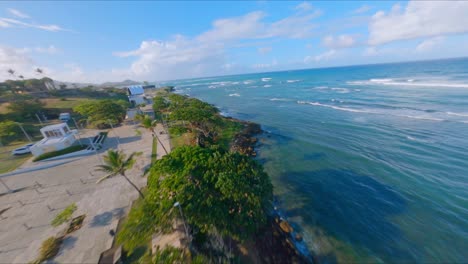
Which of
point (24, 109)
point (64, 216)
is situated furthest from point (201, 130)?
point (24, 109)

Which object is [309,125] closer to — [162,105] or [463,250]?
[463,250]

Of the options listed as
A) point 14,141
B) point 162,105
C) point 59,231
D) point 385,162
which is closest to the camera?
point 59,231

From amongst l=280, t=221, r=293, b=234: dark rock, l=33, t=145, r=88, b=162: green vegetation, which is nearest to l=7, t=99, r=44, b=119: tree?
l=33, t=145, r=88, b=162: green vegetation

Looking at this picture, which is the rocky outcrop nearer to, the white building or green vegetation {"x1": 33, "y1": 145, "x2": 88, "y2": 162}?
green vegetation {"x1": 33, "y1": 145, "x2": 88, "y2": 162}

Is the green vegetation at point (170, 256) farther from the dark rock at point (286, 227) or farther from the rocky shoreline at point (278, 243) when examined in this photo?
the dark rock at point (286, 227)

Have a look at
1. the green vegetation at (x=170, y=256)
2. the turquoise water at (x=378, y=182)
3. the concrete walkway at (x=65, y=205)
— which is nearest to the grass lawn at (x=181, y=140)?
the concrete walkway at (x=65, y=205)

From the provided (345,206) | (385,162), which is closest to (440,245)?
(345,206)

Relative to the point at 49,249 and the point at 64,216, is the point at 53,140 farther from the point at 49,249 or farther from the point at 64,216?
the point at 49,249
